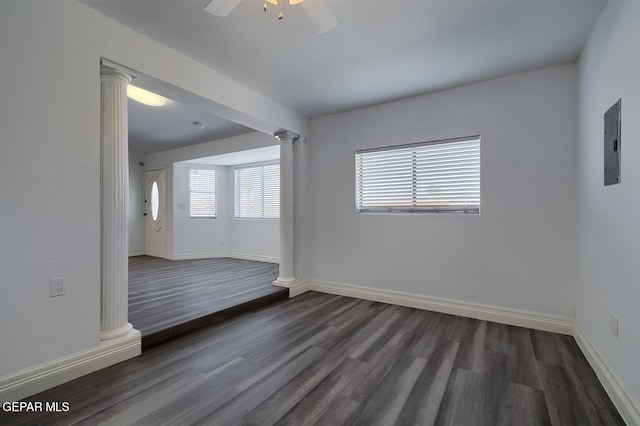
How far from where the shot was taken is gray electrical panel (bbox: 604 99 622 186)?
176 cm

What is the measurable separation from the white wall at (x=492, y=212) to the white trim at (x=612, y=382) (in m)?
0.56

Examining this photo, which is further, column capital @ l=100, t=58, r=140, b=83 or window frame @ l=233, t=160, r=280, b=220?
window frame @ l=233, t=160, r=280, b=220

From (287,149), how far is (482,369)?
11.0ft

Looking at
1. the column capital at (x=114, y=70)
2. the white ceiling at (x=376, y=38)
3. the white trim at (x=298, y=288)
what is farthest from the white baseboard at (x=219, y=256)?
the column capital at (x=114, y=70)

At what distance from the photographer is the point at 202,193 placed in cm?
693

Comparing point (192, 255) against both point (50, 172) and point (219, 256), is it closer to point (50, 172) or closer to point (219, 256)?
point (219, 256)

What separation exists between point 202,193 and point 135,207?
1860 mm

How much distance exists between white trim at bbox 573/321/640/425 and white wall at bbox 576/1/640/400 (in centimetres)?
5

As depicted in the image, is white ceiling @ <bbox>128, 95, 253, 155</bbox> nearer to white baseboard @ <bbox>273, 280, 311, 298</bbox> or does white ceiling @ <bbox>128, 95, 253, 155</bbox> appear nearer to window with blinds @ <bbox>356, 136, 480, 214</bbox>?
window with blinds @ <bbox>356, 136, 480, 214</bbox>

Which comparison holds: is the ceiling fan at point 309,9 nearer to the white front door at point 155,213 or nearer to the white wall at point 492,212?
the white wall at point 492,212

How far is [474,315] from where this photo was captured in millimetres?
3145

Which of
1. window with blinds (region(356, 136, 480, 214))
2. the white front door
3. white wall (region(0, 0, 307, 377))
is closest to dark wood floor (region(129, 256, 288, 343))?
white wall (region(0, 0, 307, 377))

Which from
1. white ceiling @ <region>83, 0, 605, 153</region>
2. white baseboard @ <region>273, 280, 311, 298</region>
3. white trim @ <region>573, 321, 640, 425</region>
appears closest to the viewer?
white trim @ <region>573, 321, 640, 425</region>

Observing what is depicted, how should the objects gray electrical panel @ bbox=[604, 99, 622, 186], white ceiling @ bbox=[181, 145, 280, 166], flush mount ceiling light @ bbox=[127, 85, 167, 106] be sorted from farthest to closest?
1. white ceiling @ bbox=[181, 145, 280, 166]
2. flush mount ceiling light @ bbox=[127, 85, 167, 106]
3. gray electrical panel @ bbox=[604, 99, 622, 186]
